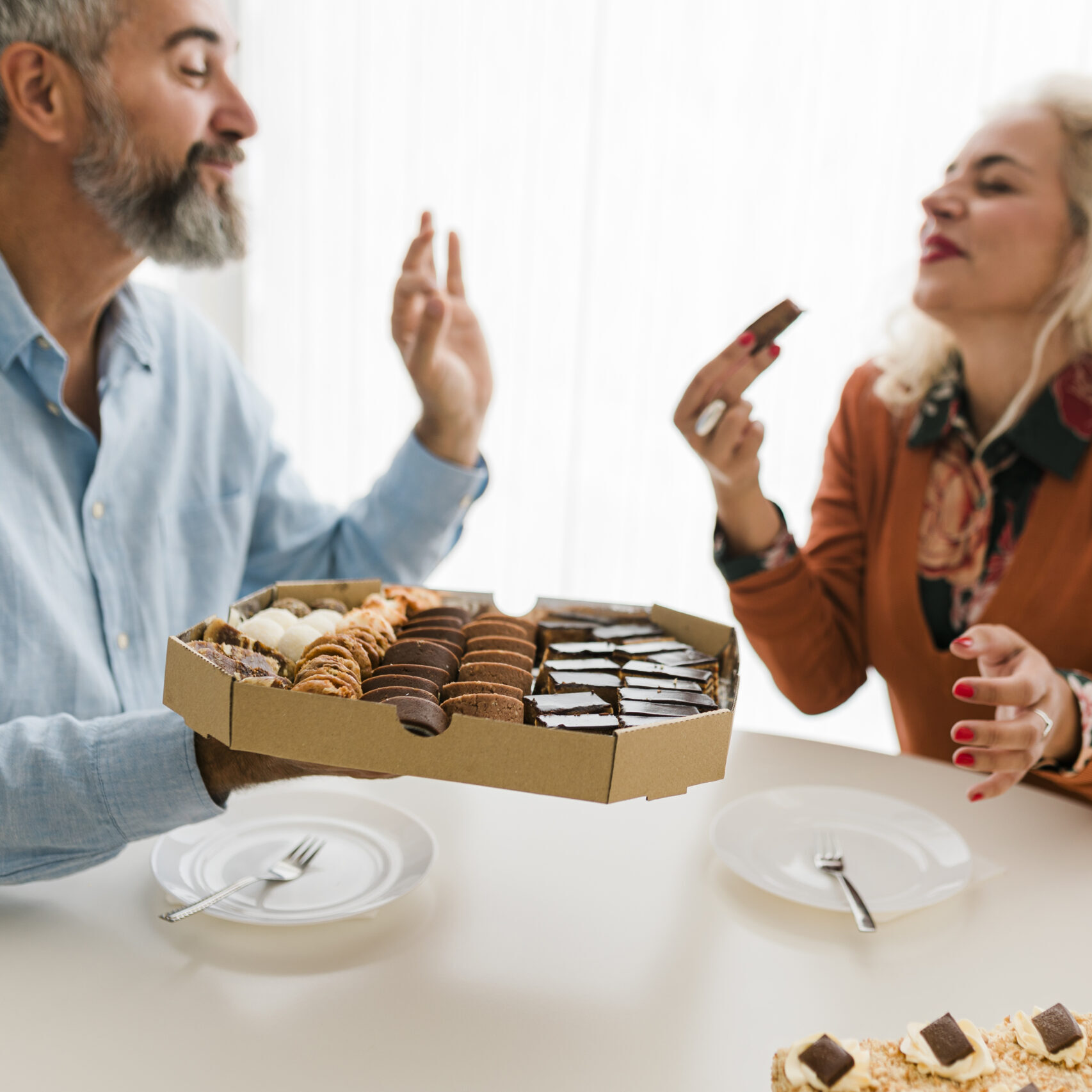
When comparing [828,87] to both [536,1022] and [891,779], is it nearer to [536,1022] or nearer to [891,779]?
[891,779]

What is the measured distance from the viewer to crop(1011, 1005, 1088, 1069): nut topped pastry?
0.70 meters

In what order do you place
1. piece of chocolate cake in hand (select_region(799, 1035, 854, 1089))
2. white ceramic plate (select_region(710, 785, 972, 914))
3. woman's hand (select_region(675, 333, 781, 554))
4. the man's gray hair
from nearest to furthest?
piece of chocolate cake in hand (select_region(799, 1035, 854, 1089)) → white ceramic plate (select_region(710, 785, 972, 914)) → the man's gray hair → woman's hand (select_region(675, 333, 781, 554))

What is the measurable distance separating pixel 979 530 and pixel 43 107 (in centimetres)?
153

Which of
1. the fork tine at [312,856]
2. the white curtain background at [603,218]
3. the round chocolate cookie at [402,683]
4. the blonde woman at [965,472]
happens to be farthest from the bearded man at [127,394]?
the white curtain background at [603,218]

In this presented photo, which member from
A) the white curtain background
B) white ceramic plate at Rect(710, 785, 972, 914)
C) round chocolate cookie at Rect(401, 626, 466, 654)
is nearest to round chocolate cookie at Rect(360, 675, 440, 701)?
round chocolate cookie at Rect(401, 626, 466, 654)

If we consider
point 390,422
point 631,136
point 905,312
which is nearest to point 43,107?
point 905,312

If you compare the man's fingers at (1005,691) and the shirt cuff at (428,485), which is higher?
the shirt cuff at (428,485)

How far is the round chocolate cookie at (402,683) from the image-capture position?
860mm

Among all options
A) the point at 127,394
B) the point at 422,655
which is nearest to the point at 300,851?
the point at 422,655

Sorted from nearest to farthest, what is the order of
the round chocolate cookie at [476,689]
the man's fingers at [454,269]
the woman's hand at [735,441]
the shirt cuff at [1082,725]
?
the round chocolate cookie at [476,689] < the shirt cuff at [1082,725] < the woman's hand at [735,441] < the man's fingers at [454,269]

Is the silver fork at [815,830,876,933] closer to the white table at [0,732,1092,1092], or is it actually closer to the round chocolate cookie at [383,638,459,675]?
the white table at [0,732,1092,1092]

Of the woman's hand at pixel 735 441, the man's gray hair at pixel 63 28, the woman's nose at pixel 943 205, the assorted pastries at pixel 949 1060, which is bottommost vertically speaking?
the assorted pastries at pixel 949 1060

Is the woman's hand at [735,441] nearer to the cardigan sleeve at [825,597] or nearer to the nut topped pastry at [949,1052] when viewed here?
the cardigan sleeve at [825,597]

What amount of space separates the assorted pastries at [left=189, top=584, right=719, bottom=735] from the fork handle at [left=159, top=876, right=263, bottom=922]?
0.20m
